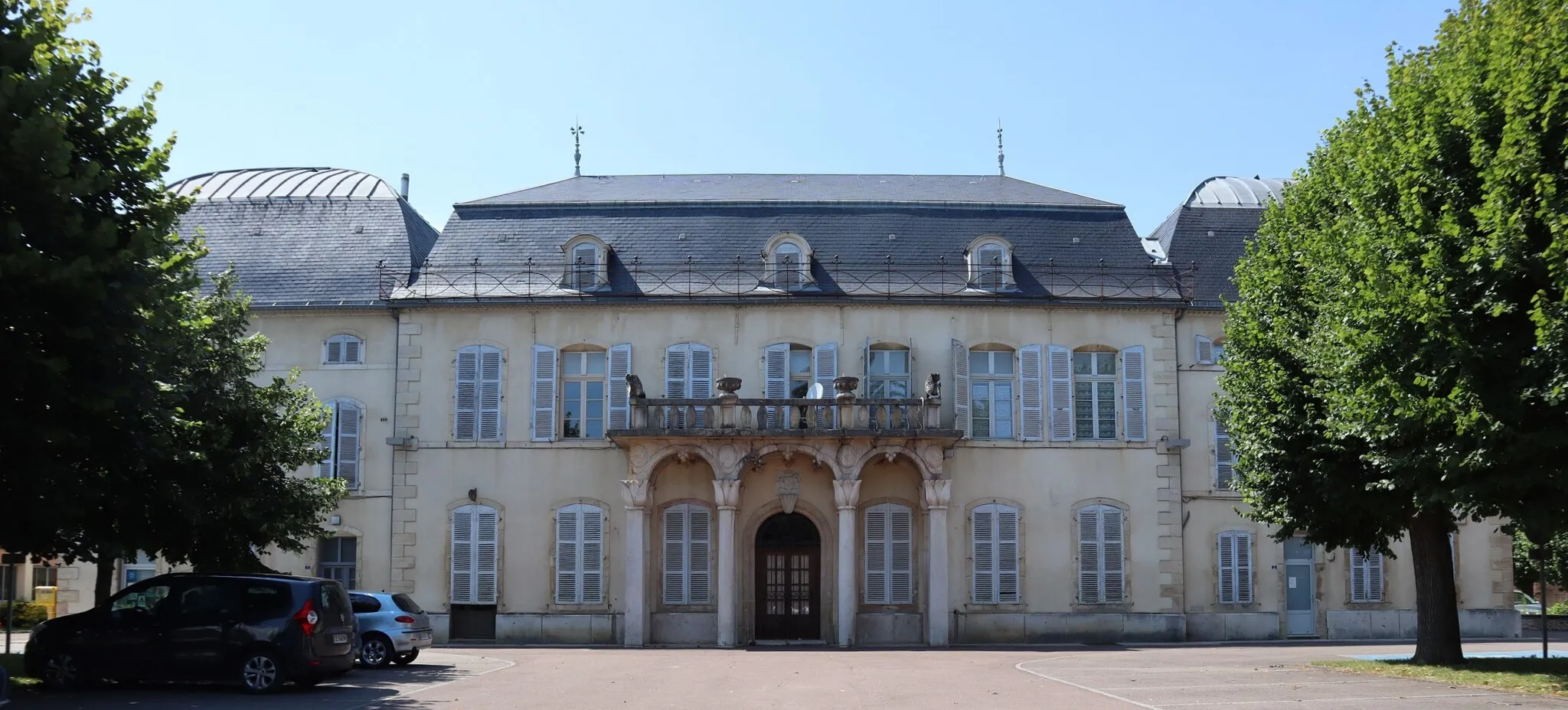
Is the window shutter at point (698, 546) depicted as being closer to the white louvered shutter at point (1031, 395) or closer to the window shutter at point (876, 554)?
the window shutter at point (876, 554)

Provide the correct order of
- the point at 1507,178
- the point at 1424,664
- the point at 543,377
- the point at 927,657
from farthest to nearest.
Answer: the point at 543,377, the point at 927,657, the point at 1424,664, the point at 1507,178

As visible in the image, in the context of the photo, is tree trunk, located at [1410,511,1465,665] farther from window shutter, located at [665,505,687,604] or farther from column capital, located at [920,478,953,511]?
window shutter, located at [665,505,687,604]

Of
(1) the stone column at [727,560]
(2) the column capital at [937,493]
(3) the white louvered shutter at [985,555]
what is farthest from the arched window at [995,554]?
(1) the stone column at [727,560]

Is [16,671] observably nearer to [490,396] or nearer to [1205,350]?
[490,396]

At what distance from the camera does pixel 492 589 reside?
1147 inches

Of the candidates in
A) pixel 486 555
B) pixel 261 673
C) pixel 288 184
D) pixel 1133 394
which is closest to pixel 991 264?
pixel 1133 394

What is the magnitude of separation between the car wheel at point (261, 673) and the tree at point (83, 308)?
7.61 feet

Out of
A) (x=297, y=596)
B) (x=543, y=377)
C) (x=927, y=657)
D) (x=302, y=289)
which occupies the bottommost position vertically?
(x=927, y=657)

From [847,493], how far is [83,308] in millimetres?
16653

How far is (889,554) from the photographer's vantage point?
2911cm

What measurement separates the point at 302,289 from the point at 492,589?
7.77 meters

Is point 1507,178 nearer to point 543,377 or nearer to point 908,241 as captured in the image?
point 908,241

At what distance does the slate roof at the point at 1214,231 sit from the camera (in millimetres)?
31406

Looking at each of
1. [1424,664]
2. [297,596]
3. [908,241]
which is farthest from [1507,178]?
[908,241]
